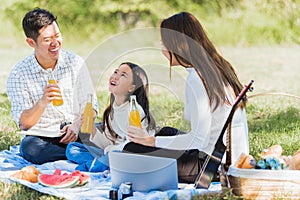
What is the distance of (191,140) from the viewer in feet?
8.79

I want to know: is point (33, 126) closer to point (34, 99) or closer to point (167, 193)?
point (34, 99)

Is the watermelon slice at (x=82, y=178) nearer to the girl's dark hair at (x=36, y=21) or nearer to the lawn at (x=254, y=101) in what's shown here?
the lawn at (x=254, y=101)

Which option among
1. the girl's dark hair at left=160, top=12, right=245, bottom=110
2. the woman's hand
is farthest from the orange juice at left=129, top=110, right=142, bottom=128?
the girl's dark hair at left=160, top=12, right=245, bottom=110

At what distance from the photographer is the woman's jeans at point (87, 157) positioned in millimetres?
3074

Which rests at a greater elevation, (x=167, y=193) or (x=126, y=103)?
(x=126, y=103)

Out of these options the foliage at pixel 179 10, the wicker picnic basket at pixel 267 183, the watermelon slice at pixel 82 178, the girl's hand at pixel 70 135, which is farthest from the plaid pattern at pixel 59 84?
the foliage at pixel 179 10

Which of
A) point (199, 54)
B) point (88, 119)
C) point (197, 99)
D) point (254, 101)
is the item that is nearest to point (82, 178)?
point (88, 119)

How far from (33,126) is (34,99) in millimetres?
162

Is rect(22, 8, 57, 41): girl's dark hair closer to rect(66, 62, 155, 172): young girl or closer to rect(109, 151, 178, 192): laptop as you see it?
rect(66, 62, 155, 172): young girl

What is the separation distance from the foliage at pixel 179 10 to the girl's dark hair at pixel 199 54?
6.98 meters

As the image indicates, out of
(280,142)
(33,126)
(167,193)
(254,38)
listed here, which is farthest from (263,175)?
(254,38)

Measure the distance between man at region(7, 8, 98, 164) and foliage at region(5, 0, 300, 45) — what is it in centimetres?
639

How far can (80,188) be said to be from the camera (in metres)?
A: 2.72

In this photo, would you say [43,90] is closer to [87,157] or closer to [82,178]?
[87,157]
